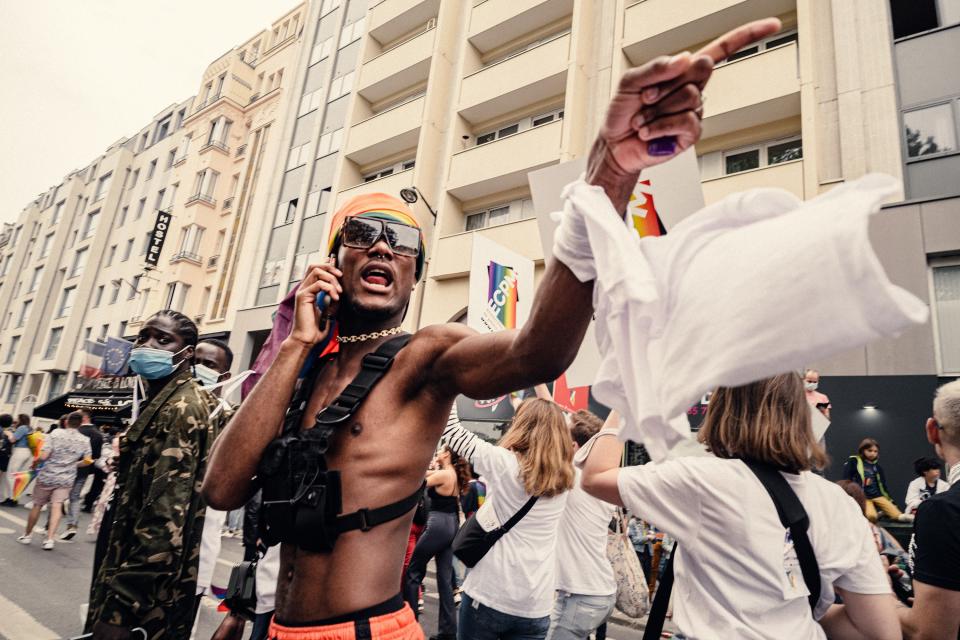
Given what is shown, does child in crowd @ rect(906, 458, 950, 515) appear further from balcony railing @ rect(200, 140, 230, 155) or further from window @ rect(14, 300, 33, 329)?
window @ rect(14, 300, 33, 329)

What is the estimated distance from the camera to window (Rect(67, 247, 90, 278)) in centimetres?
3503

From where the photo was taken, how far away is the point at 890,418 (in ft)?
25.7

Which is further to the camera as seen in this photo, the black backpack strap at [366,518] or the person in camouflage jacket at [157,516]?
the person in camouflage jacket at [157,516]

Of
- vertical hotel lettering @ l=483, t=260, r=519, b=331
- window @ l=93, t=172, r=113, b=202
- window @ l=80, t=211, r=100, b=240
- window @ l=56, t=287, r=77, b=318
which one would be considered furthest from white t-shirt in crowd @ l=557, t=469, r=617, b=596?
window @ l=93, t=172, r=113, b=202

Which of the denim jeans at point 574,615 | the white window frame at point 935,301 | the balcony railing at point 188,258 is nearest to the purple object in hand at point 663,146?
the denim jeans at point 574,615

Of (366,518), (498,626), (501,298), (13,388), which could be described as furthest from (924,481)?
(13,388)

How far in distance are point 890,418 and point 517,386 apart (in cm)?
870

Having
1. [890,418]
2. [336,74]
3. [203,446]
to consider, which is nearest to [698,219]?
[203,446]

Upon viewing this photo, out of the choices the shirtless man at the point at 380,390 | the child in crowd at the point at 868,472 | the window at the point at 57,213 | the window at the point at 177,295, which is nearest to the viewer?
the shirtless man at the point at 380,390

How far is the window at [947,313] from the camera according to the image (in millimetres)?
8155

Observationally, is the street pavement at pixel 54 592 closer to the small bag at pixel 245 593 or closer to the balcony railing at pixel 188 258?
the small bag at pixel 245 593

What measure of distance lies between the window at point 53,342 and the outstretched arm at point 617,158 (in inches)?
1633

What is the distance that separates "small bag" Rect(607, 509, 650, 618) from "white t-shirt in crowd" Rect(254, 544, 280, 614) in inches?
95.3

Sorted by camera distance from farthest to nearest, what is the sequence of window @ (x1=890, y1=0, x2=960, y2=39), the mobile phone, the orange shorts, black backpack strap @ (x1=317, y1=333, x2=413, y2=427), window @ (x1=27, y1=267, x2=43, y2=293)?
window @ (x1=27, y1=267, x2=43, y2=293) < window @ (x1=890, y1=0, x2=960, y2=39) < the mobile phone < black backpack strap @ (x1=317, y1=333, x2=413, y2=427) < the orange shorts
